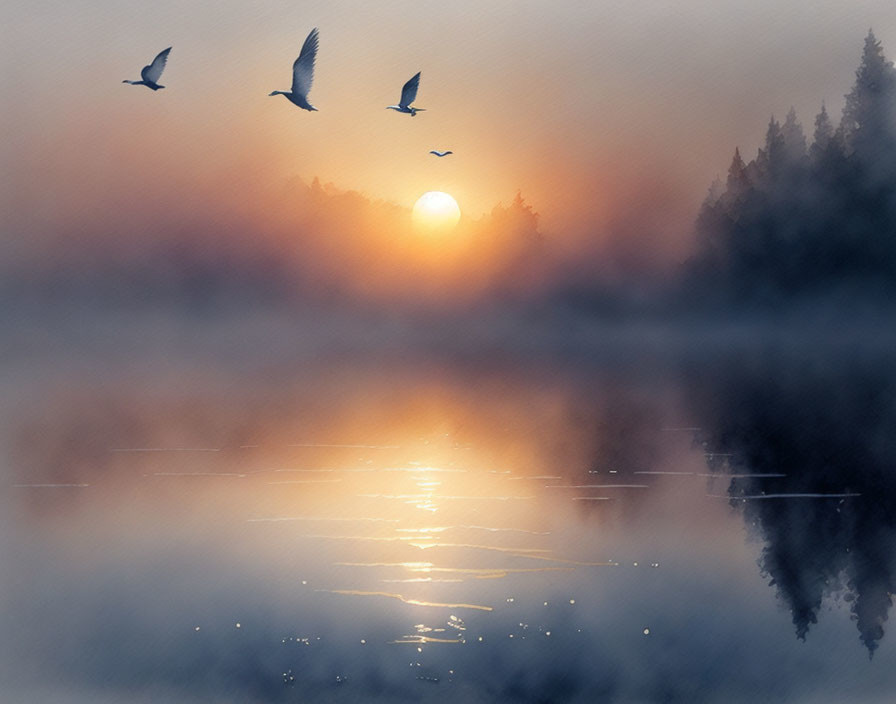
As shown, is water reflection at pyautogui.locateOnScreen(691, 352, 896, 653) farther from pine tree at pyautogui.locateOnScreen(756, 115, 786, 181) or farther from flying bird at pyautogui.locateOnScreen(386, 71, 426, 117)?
pine tree at pyautogui.locateOnScreen(756, 115, 786, 181)

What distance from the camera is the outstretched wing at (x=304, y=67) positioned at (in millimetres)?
25172

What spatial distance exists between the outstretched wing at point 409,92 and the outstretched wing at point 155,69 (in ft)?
16.0

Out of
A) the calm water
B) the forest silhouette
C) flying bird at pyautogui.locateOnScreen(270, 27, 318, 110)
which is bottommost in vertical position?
the calm water

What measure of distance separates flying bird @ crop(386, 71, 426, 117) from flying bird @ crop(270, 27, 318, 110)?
1.96 meters

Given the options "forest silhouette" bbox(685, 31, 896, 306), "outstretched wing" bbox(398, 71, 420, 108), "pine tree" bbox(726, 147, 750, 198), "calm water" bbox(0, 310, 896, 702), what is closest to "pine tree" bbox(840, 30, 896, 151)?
"forest silhouette" bbox(685, 31, 896, 306)

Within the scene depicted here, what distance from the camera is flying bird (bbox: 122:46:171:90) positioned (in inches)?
1046

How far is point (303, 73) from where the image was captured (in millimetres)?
25266

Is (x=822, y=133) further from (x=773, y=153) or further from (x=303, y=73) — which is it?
(x=303, y=73)

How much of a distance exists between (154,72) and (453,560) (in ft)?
44.0

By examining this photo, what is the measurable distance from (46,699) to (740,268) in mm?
75796

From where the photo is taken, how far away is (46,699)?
565 inches

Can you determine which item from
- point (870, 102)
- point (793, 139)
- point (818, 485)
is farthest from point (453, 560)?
point (793, 139)

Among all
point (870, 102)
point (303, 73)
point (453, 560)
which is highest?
point (870, 102)

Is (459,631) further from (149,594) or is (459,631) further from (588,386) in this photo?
(588,386)
